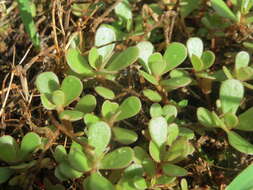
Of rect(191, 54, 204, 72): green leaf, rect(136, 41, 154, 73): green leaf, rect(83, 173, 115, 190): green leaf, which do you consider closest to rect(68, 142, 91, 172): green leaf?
rect(83, 173, 115, 190): green leaf

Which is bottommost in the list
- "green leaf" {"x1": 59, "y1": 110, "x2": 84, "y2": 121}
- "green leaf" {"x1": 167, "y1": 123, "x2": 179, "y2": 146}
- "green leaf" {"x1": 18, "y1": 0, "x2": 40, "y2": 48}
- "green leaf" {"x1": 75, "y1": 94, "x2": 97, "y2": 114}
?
"green leaf" {"x1": 167, "y1": 123, "x2": 179, "y2": 146}

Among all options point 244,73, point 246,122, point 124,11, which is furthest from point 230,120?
point 124,11

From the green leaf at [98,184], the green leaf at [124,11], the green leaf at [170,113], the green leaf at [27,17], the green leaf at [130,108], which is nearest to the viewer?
the green leaf at [98,184]

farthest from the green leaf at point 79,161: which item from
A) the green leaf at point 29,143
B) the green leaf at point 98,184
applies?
the green leaf at point 29,143

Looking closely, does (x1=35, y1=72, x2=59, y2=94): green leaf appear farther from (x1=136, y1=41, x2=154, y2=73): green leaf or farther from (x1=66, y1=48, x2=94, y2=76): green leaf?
(x1=136, y1=41, x2=154, y2=73): green leaf

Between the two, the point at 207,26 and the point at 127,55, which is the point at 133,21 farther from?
the point at 127,55

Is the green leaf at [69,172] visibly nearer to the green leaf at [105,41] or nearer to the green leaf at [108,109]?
the green leaf at [108,109]
